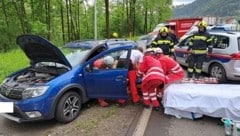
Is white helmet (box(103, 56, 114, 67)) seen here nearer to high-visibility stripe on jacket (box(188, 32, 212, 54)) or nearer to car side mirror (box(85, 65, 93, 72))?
car side mirror (box(85, 65, 93, 72))

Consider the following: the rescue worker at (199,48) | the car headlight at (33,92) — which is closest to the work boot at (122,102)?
the car headlight at (33,92)

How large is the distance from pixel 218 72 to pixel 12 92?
238 inches

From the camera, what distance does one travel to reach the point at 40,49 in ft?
19.4

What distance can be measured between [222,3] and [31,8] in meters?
115

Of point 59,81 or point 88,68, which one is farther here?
point 88,68

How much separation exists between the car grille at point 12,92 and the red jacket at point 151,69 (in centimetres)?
245

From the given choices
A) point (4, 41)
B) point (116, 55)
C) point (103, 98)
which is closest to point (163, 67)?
point (116, 55)

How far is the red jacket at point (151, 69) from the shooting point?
20.0 ft

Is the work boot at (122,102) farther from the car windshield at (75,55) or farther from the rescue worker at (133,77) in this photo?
the car windshield at (75,55)

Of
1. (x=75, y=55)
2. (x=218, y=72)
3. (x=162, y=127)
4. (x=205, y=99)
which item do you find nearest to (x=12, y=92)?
(x=75, y=55)

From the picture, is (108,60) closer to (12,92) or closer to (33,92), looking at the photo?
(33,92)

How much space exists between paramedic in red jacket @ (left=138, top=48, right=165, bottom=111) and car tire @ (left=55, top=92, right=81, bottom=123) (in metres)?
1.41

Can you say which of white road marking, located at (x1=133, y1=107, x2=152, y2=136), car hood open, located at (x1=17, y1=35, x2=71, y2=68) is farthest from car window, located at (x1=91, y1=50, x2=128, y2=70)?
white road marking, located at (x1=133, y1=107, x2=152, y2=136)

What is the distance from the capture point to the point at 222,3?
129m
